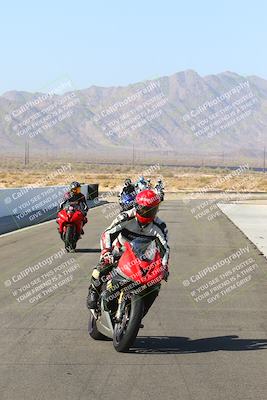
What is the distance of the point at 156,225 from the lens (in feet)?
29.0

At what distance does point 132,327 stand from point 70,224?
11.4 meters

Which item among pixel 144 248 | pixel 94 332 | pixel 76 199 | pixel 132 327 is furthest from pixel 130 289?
pixel 76 199

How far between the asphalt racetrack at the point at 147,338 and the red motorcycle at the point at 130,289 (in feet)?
0.84

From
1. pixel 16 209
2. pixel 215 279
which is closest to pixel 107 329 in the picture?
pixel 215 279

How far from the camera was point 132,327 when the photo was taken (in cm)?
816

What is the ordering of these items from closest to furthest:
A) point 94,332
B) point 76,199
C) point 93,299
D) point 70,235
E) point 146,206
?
point 146,206
point 93,299
point 94,332
point 70,235
point 76,199

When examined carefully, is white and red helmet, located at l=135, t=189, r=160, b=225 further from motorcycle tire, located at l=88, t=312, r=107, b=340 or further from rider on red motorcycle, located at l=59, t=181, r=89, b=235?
rider on red motorcycle, located at l=59, t=181, r=89, b=235

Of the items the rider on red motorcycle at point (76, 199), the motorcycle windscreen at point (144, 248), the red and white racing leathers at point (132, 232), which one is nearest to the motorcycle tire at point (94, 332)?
the red and white racing leathers at point (132, 232)

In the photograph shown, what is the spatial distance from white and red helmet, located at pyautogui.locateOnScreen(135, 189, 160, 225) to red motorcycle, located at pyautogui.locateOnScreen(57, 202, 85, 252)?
10.7 metres

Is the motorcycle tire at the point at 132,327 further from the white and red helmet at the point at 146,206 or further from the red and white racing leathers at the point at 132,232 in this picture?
the white and red helmet at the point at 146,206

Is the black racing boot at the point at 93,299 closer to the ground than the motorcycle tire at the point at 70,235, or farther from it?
farther from it

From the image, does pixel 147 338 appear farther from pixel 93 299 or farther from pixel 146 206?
pixel 146 206

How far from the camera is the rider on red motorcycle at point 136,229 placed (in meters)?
8.59

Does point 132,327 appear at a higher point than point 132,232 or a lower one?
lower
